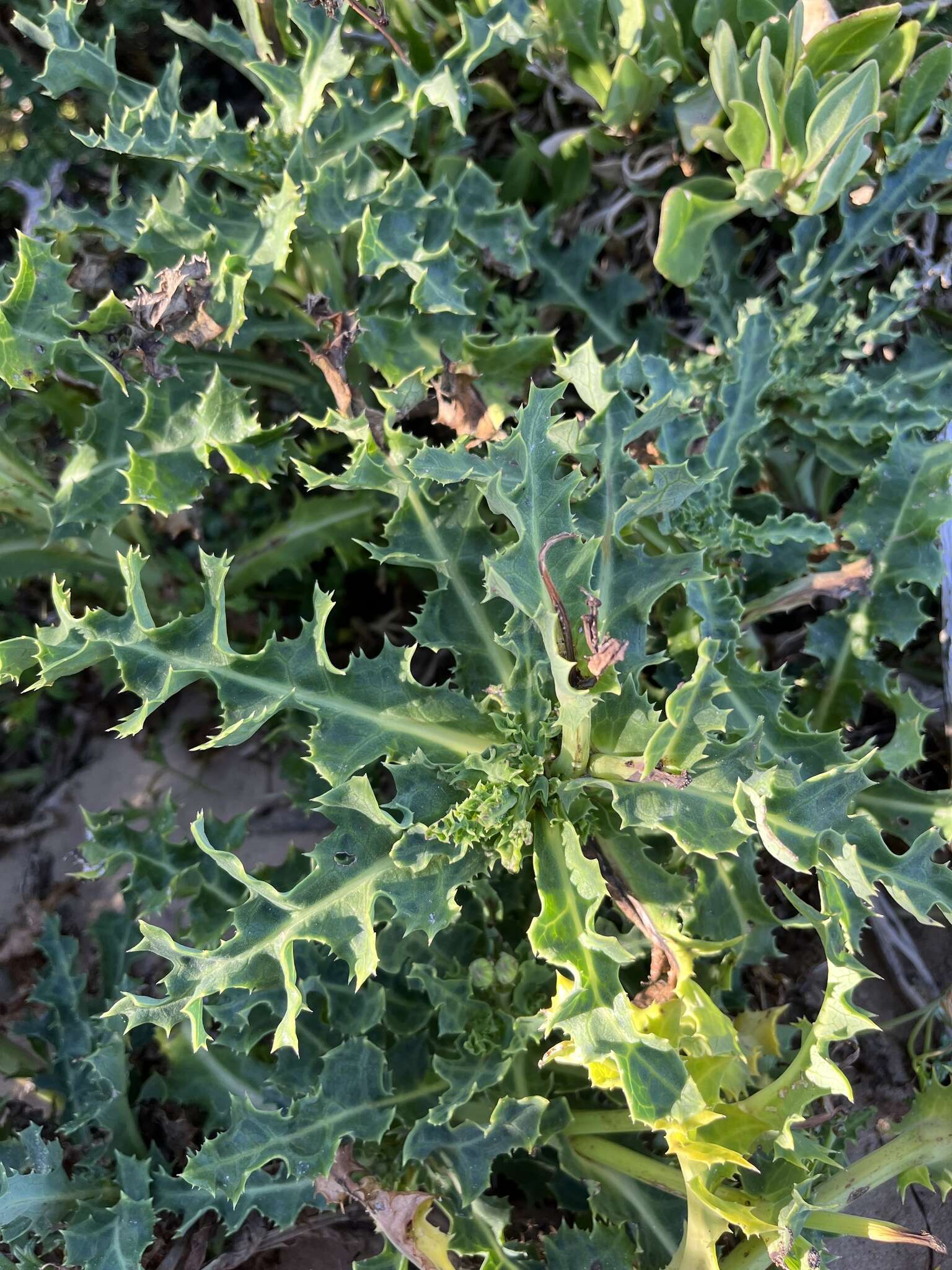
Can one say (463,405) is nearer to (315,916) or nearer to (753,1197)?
(315,916)

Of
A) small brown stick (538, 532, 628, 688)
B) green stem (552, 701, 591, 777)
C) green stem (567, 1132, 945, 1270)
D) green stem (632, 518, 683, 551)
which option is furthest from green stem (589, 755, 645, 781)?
green stem (567, 1132, 945, 1270)

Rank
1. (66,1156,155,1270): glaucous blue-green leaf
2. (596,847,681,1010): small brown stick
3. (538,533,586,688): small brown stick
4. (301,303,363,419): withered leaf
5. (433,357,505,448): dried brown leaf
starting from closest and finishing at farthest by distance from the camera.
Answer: (538,533,586,688): small brown stick
(596,847,681,1010): small brown stick
(66,1156,155,1270): glaucous blue-green leaf
(301,303,363,419): withered leaf
(433,357,505,448): dried brown leaf

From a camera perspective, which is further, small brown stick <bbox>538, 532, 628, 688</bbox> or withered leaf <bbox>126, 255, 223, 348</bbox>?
withered leaf <bbox>126, 255, 223, 348</bbox>

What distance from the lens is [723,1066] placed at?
5.46 ft

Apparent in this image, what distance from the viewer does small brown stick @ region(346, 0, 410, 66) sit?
203 cm

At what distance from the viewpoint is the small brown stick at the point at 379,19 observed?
2.03m

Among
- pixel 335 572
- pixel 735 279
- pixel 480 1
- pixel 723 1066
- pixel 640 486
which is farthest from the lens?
pixel 335 572

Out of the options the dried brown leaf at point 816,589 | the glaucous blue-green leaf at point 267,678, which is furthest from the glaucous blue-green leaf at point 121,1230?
→ the dried brown leaf at point 816,589

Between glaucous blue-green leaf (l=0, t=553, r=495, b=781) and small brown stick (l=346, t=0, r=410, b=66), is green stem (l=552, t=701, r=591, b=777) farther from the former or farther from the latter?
small brown stick (l=346, t=0, r=410, b=66)

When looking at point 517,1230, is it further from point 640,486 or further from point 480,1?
point 480,1

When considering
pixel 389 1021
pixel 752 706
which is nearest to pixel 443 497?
pixel 752 706

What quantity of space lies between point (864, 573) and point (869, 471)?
227 mm

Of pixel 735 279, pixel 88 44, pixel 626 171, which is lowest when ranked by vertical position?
pixel 735 279

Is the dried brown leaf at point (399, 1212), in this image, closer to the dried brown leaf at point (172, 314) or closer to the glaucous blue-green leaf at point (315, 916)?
the glaucous blue-green leaf at point (315, 916)
